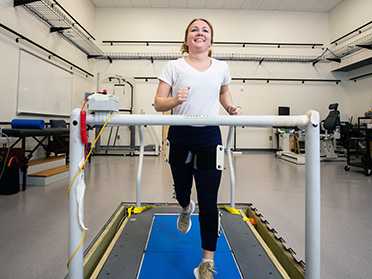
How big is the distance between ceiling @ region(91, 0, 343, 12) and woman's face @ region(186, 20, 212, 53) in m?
6.04

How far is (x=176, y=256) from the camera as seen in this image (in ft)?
3.54

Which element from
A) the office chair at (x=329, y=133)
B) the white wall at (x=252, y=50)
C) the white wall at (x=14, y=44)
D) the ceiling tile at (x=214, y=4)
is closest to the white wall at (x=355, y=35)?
the white wall at (x=252, y=50)

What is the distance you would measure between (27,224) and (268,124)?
6.18 feet

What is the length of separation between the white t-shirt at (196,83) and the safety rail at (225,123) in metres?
0.19

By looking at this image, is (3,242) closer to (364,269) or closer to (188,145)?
(188,145)

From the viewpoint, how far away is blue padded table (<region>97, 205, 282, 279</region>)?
953 millimetres

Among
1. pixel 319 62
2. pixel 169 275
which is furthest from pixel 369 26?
pixel 169 275

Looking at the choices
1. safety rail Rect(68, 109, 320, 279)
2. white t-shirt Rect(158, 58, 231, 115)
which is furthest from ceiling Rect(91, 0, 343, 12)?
safety rail Rect(68, 109, 320, 279)

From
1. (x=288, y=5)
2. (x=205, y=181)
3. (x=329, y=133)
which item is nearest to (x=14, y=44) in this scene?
(x=205, y=181)

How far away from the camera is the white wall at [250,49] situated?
243 inches

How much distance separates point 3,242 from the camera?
1.31m

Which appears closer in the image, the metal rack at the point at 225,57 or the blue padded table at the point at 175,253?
the blue padded table at the point at 175,253

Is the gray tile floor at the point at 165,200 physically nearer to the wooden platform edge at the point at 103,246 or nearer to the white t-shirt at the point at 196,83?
the wooden platform edge at the point at 103,246

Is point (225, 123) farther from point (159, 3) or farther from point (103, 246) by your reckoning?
point (159, 3)
